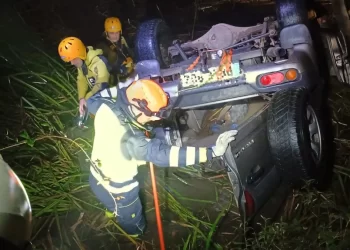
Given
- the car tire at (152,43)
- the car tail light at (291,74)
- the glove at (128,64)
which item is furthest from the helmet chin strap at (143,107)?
the glove at (128,64)

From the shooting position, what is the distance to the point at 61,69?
20.0 ft

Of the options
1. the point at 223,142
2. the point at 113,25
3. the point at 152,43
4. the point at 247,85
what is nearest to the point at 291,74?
the point at 247,85

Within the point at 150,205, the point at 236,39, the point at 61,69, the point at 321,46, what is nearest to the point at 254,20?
the point at 321,46

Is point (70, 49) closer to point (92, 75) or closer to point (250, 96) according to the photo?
point (92, 75)

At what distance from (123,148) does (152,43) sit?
1.53 metres

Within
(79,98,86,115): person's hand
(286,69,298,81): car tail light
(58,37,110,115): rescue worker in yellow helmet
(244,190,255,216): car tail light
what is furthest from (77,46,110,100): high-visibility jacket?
(244,190,255,216): car tail light

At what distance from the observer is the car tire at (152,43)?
4688mm

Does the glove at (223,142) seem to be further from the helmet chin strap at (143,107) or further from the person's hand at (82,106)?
the person's hand at (82,106)

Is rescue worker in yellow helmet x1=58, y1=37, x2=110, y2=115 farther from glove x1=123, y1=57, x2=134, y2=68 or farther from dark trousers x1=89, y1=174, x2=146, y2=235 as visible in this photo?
dark trousers x1=89, y1=174, x2=146, y2=235

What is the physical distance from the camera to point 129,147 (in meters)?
3.55

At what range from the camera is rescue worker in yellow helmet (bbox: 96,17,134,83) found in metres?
5.45

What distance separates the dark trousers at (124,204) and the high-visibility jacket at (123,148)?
0.57 ft

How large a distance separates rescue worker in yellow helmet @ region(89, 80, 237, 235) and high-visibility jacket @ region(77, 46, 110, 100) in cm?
144

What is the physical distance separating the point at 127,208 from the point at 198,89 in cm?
120
